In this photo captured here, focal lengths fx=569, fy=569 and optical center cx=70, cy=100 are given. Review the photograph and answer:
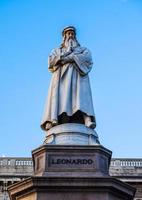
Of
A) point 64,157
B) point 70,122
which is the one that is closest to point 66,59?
point 70,122

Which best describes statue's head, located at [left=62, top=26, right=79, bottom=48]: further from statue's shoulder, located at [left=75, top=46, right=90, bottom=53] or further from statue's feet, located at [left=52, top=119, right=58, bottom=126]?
statue's feet, located at [left=52, top=119, right=58, bottom=126]

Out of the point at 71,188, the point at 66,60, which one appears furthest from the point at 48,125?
the point at 71,188

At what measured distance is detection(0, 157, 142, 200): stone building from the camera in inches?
1569

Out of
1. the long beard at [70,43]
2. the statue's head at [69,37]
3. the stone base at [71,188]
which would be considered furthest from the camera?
the statue's head at [69,37]

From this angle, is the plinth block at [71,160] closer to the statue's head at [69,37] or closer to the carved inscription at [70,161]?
the carved inscription at [70,161]

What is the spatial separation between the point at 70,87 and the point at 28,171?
26.4 meters

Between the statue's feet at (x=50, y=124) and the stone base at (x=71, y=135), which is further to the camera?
the statue's feet at (x=50, y=124)

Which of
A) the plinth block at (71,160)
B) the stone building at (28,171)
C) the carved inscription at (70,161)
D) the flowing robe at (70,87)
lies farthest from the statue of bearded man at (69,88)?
the stone building at (28,171)

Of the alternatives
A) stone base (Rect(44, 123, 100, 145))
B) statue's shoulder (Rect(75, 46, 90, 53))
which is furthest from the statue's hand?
stone base (Rect(44, 123, 100, 145))

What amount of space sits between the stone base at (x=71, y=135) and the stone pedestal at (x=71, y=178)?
0.54 metres

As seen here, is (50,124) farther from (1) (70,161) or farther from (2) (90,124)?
(1) (70,161)

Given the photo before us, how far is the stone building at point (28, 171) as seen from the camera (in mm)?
39844

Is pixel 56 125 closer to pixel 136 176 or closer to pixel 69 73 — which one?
pixel 69 73

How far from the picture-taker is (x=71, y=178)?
12.2 metres
